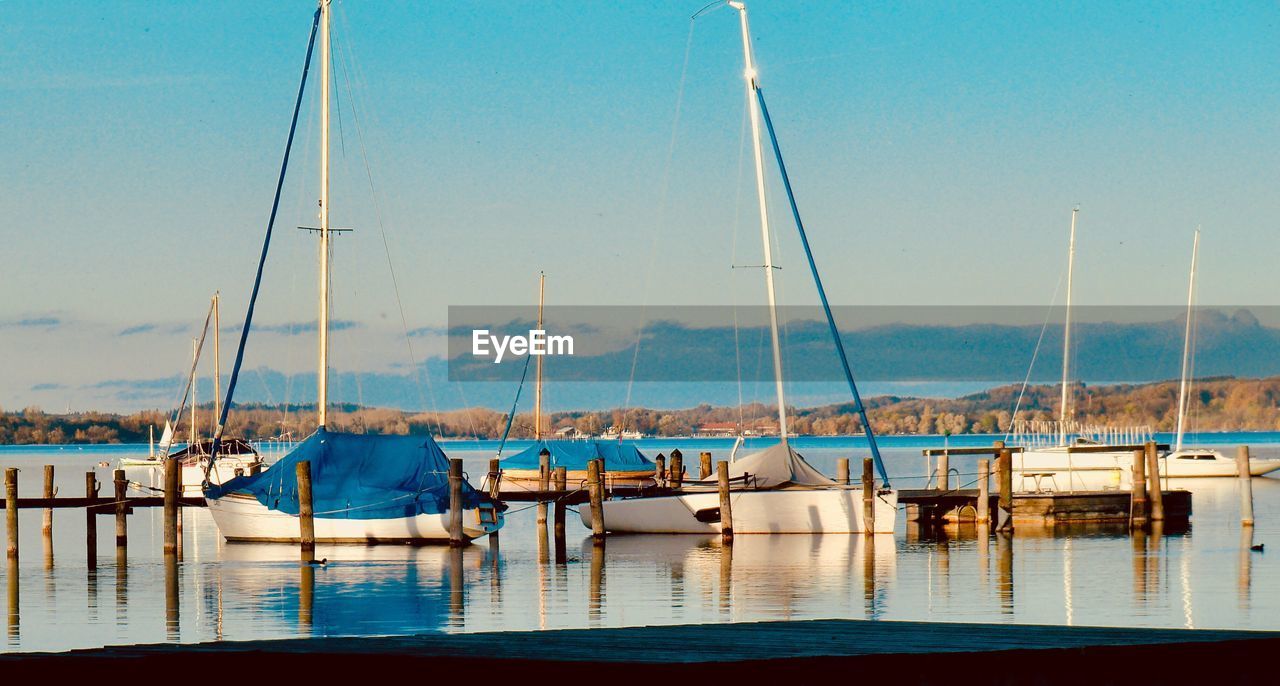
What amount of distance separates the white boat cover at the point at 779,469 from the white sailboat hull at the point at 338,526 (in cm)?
666

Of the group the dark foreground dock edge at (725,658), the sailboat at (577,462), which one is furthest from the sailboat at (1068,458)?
the dark foreground dock edge at (725,658)

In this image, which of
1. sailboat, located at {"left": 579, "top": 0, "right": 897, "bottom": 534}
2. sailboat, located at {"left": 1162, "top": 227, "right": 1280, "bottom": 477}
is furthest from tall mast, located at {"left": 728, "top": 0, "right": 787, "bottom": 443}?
sailboat, located at {"left": 1162, "top": 227, "right": 1280, "bottom": 477}

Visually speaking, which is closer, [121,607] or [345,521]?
[121,607]

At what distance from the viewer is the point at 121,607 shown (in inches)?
1110

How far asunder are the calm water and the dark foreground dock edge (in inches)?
527

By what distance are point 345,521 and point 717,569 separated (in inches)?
392

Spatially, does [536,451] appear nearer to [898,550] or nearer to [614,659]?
[898,550]

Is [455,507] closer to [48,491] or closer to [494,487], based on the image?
[494,487]

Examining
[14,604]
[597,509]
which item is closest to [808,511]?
[597,509]

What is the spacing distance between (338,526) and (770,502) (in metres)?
10.9

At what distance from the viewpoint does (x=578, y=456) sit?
69875mm

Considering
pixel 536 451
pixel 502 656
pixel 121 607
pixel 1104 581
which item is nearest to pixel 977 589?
pixel 1104 581

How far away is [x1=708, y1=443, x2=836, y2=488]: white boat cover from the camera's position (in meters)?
41.2

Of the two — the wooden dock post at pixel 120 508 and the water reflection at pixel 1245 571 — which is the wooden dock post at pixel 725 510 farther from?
the wooden dock post at pixel 120 508
